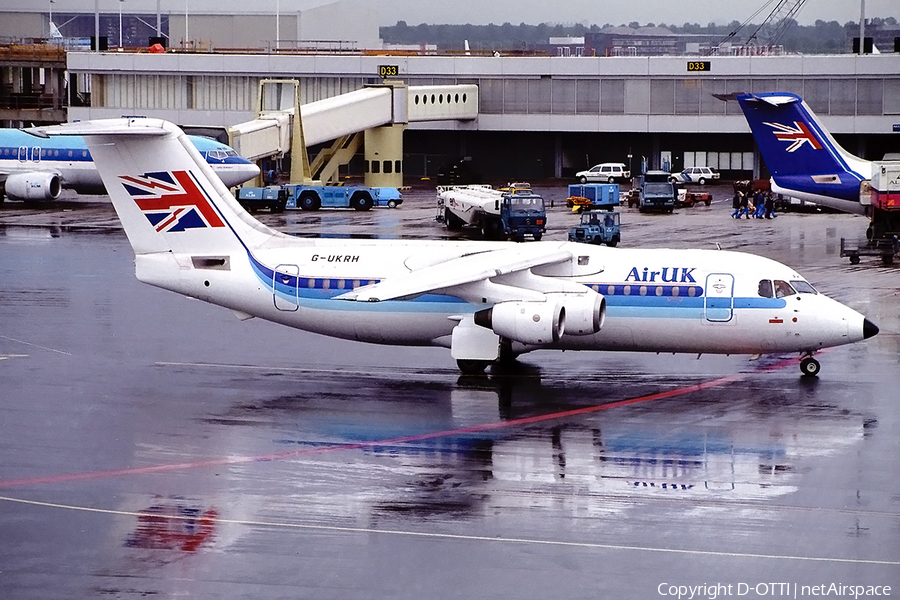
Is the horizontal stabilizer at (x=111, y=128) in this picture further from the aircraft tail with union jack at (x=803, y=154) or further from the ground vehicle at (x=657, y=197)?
the ground vehicle at (x=657, y=197)

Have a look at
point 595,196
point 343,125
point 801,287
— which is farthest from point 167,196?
point 343,125

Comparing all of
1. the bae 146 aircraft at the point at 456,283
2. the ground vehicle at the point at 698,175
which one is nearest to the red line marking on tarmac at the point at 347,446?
the bae 146 aircraft at the point at 456,283

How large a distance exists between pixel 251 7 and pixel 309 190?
259 ft

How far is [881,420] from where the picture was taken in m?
30.1

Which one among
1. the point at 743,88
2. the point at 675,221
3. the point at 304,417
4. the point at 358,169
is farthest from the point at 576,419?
the point at 358,169

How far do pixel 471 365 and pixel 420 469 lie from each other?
29.3 ft

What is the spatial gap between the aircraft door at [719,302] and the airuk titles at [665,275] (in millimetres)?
552

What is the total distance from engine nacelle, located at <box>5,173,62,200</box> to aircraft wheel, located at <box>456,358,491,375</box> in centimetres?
5407

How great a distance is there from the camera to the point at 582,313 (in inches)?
1292

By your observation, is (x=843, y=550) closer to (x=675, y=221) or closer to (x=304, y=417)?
Answer: (x=304, y=417)

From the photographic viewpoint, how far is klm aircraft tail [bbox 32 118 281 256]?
3588cm

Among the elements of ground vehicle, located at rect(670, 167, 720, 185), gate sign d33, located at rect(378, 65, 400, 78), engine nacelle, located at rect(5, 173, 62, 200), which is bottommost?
engine nacelle, located at rect(5, 173, 62, 200)

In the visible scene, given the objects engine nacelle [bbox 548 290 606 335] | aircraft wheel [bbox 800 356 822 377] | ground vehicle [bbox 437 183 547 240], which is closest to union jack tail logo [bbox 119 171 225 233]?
engine nacelle [bbox 548 290 606 335]

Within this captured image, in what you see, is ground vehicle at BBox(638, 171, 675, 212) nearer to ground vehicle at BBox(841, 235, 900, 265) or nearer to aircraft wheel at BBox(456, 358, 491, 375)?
ground vehicle at BBox(841, 235, 900, 265)
